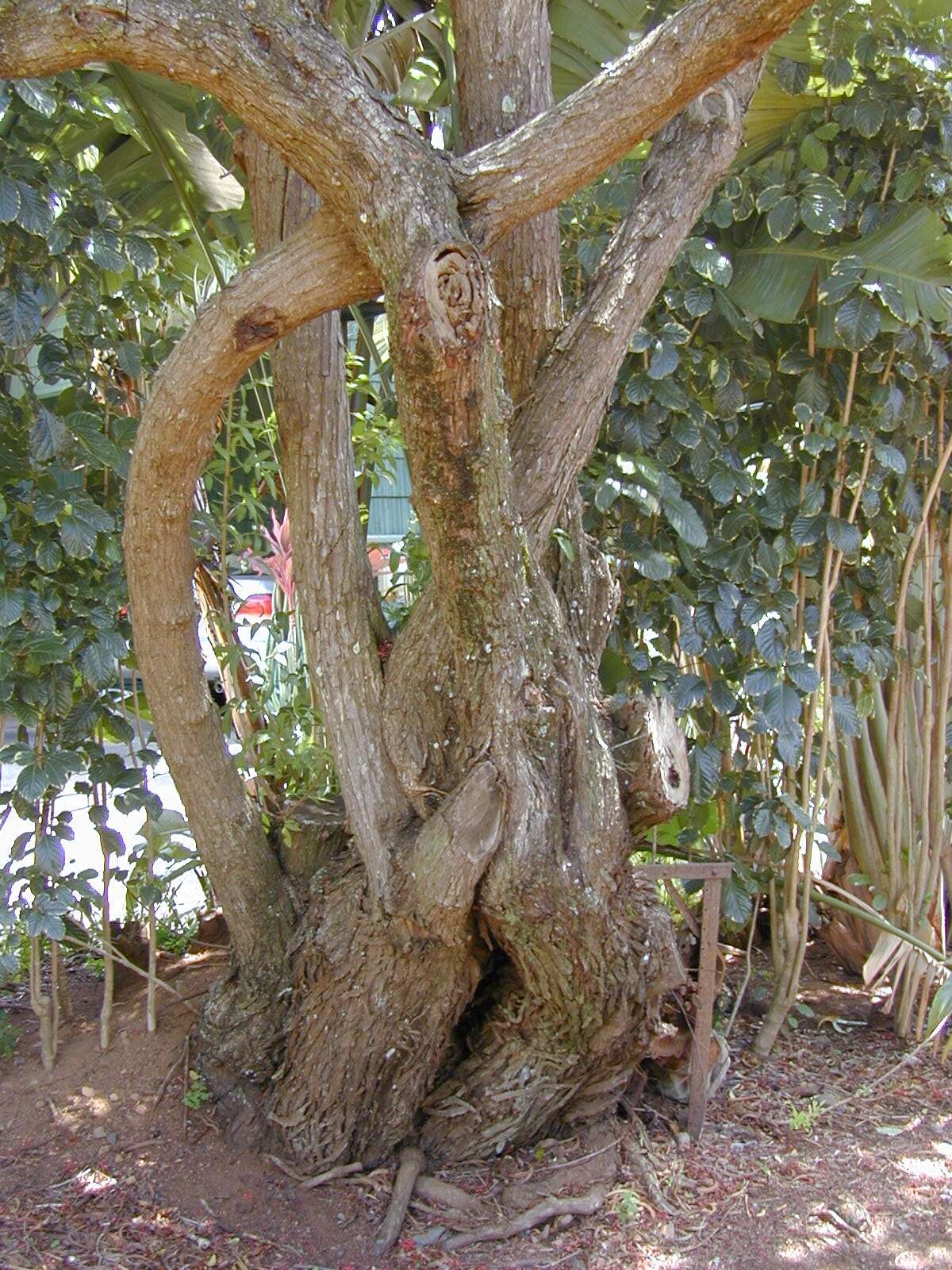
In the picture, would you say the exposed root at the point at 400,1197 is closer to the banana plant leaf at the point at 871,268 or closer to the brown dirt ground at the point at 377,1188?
the brown dirt ground at the point at 377,1188

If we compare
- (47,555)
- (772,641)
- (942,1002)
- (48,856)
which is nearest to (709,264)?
(772,641)

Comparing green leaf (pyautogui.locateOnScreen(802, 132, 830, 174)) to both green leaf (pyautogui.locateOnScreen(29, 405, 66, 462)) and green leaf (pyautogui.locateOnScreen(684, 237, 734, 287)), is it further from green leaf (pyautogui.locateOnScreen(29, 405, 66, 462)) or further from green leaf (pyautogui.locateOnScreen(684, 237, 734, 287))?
green leaf (pyautogui.locateOnScreen(29, 405, 66, 462))

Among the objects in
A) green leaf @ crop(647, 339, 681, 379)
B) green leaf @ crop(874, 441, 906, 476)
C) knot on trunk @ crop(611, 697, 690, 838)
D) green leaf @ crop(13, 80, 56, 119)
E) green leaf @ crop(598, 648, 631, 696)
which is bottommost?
knot on trunk @ crop(611, 697, 690, 838)

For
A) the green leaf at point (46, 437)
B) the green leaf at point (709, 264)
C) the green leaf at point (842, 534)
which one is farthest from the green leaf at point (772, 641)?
the green leaf at point (46, 437)

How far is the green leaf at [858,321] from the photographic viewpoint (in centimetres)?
343

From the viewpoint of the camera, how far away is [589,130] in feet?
8.05

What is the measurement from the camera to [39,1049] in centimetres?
350

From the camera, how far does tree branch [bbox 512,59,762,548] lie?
2928 mm

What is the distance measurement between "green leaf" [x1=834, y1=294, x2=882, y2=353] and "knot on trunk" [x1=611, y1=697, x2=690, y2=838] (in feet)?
4.24

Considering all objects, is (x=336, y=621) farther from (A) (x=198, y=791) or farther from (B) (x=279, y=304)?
(B) (x=279, y=304)

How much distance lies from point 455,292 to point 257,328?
0.56 m

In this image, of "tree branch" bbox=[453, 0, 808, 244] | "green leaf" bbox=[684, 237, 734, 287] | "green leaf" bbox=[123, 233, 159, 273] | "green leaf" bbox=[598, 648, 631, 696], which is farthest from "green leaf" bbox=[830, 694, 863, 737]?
"green leaf" bbox=[123, 233, 159, 273]

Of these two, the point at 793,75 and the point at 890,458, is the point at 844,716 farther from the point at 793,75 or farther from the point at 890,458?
the point at 793,75

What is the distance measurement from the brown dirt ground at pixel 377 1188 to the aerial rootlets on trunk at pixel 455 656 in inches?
7.9
